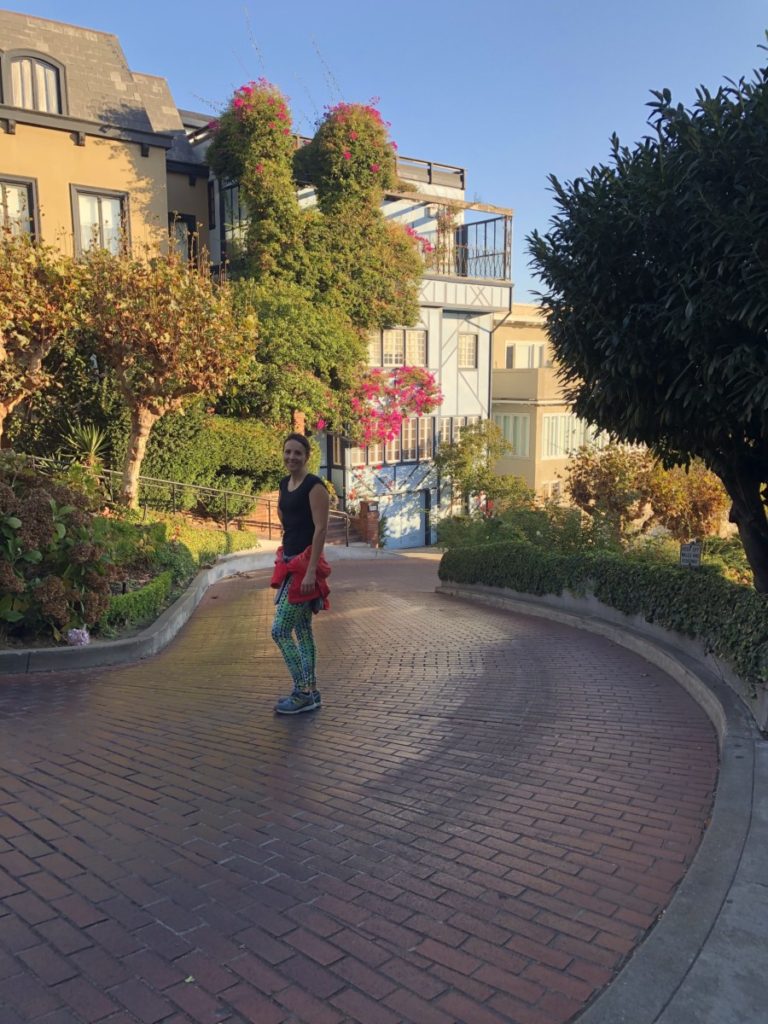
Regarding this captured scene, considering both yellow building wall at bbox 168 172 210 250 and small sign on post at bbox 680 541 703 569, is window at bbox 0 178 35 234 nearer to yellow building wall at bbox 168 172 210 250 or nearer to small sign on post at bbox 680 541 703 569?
yellow building wall at bbox 168 172 210 250

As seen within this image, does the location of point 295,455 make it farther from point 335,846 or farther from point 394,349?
point 394,349

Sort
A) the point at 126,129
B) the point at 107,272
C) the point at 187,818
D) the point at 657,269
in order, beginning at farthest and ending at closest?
the point at 126,129 < the point at 107,272 < the point at 657,269 < the point at 187,818

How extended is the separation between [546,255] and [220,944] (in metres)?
5.72

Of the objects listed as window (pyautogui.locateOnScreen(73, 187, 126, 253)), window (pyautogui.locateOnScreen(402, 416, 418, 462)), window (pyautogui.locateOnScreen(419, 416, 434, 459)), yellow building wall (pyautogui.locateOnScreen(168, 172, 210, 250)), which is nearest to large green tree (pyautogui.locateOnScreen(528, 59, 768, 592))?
window (pyautogui.locateOnScreen(73, 187, 126, 253))

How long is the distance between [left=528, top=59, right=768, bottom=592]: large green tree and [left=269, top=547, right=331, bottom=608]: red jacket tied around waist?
2.78m

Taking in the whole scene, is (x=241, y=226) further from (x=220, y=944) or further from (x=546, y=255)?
Result: (x=220, y=944)

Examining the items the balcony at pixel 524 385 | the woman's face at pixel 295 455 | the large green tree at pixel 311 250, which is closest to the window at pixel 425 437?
the balcony at pixel 524 385

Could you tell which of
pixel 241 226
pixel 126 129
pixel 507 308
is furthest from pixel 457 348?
pixel 126 129

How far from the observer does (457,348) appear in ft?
98.6

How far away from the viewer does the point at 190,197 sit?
24672 mm

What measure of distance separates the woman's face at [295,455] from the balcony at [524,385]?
27.3 metres

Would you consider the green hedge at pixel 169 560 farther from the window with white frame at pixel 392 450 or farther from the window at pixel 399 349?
the window at pixel 399 349

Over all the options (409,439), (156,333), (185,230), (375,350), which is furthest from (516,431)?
(156,333)

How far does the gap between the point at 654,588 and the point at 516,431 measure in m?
25.4
